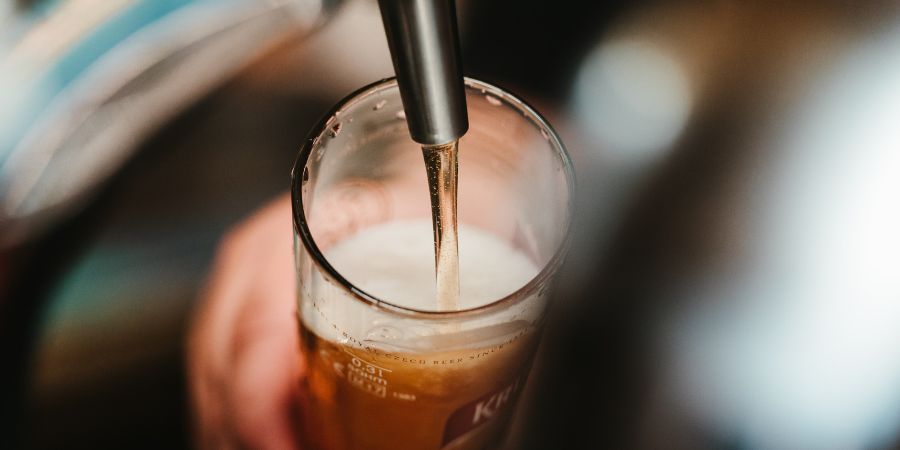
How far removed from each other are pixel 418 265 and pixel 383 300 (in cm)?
8

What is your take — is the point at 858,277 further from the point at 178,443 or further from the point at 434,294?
the point at 178,443

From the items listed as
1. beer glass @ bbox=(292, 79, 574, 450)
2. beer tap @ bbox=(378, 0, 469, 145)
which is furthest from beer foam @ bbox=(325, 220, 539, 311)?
beer tap @ bbox=(378, 0, 469, 145)

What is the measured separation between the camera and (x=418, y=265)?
47cm

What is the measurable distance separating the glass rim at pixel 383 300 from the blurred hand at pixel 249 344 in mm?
221

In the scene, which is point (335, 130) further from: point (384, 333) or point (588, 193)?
point (588, 193)

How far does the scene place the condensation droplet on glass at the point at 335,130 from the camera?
43 centimetres

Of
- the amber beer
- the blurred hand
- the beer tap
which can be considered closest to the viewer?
the beer tap

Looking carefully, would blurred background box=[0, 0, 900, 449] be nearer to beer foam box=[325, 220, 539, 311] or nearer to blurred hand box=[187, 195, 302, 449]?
blurred hand box=[187, 195, 302, 449]

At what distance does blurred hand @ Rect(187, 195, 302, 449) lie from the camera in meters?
0.64

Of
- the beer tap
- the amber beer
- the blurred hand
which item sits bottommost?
the blurred hand

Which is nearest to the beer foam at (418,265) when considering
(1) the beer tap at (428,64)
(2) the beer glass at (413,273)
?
(2) the beer glass at (413,273)

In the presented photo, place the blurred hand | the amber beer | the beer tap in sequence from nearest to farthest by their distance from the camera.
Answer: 1. the beer tap
2. the amber beer
3. the blurred hand

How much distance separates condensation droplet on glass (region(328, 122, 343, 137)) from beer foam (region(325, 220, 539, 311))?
0.07 meters

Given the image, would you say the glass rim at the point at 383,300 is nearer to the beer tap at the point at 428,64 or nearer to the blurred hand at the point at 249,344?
the beer tap at the point at 428,64
